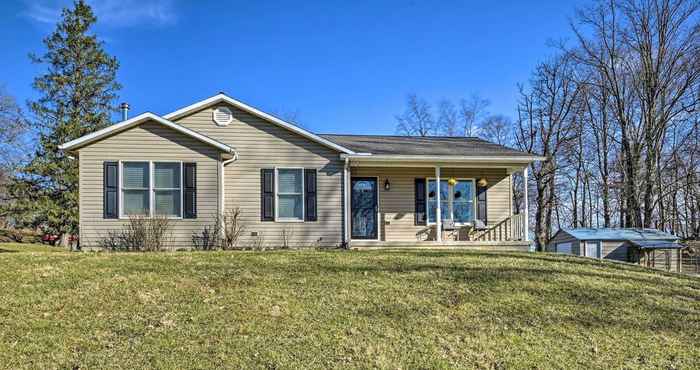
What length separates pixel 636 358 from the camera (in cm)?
562

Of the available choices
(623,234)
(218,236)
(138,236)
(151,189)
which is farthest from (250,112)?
(623,234)

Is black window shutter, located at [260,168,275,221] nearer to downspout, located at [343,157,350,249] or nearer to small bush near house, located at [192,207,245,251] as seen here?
small bush near house, located at [192,207,245,251]

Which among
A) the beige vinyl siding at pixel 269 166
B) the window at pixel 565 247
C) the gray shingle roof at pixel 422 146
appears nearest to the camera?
the beige vinyl siding at pixel 269 166

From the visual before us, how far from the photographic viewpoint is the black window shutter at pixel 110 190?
37.2ft

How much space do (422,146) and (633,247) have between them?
36.7ft

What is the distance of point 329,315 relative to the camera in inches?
249

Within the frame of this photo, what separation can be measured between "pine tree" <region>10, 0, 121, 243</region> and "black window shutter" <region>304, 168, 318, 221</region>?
581 inches

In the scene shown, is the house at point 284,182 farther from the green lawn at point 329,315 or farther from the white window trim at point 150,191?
the green lawn at point 329,315

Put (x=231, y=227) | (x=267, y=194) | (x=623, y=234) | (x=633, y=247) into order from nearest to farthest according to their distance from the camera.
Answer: (x=231, y=227), (x=267, y=194), (x=633, y=247), (x=623, y=234)

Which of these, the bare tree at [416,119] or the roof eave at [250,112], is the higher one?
the bare tree at [416,119]

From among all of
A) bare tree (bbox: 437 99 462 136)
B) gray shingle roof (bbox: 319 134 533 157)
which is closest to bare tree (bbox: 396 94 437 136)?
bare tree (bbox: 437 99 462 136)

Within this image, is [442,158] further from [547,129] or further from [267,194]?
[547,129]

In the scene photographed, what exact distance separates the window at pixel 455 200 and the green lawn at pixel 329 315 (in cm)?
498

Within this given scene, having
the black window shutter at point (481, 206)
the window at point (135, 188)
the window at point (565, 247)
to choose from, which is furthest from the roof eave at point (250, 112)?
the window at point (565, 247)
